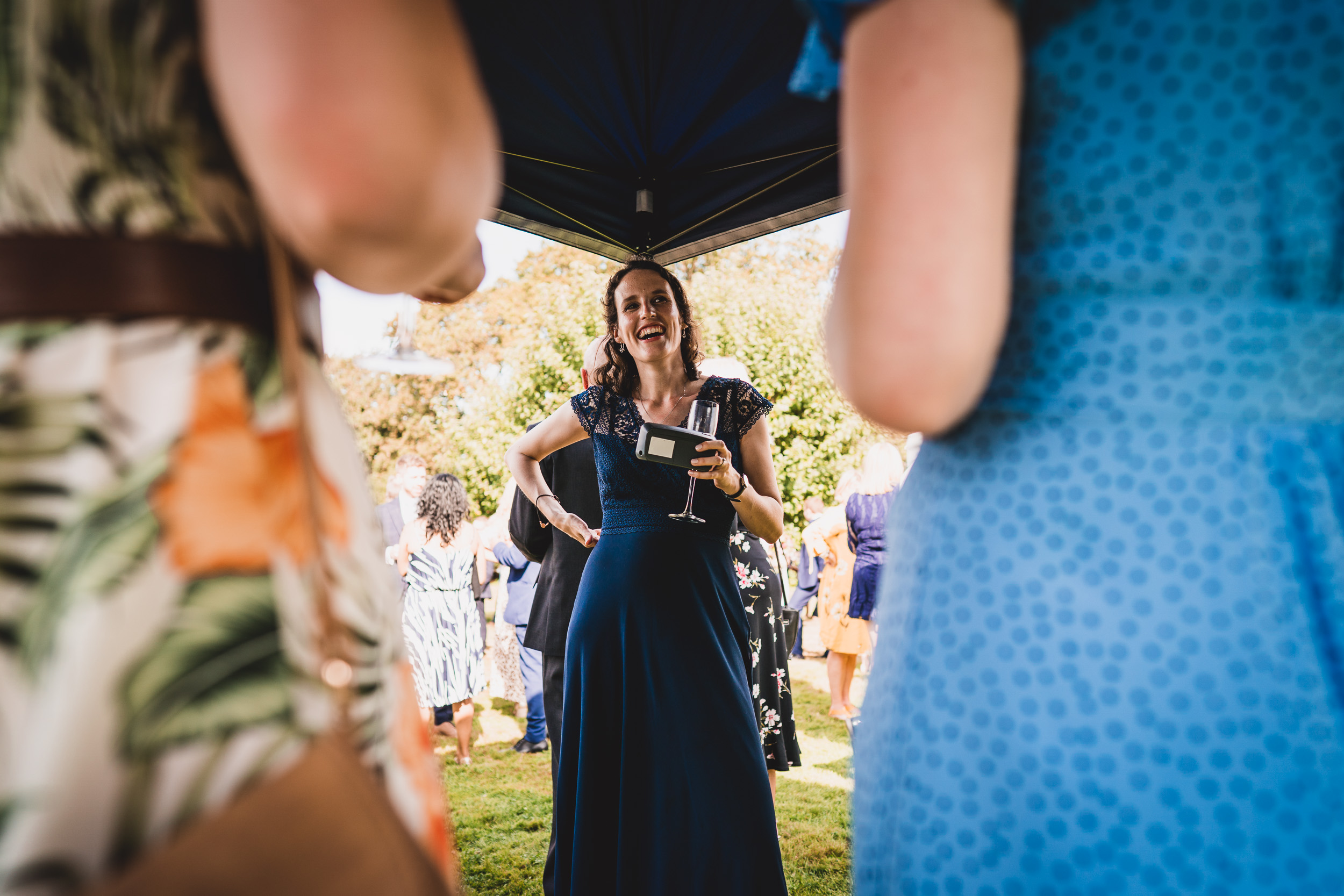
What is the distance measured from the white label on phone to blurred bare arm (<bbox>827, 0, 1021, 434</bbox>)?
6.89ft

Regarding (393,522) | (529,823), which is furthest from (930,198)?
(393,522)

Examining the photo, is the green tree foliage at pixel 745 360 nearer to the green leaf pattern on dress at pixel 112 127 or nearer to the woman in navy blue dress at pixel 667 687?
the woman in navy blue dress at pixel 667 687

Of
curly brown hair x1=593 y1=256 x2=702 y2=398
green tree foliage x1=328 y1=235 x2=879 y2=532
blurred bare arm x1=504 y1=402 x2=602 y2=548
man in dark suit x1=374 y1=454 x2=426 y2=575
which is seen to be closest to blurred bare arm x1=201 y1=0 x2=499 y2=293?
curly brown hair x1=593 y1=256 x2=702 y2=398

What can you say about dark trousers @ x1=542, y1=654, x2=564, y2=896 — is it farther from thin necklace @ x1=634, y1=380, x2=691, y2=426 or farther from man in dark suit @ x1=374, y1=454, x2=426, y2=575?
man in dark suit @ x1=374, y1=454, x2=426, y2=575

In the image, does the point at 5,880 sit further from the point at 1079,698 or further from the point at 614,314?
the point at 614,314

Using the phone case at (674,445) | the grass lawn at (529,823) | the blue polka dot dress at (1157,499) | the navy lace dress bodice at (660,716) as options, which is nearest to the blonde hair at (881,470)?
the grass lawn at (529,823)

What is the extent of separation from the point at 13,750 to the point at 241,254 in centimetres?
35

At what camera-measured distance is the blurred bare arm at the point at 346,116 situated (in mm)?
525

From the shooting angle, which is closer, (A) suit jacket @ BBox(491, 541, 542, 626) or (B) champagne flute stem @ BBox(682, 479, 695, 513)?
(B) champagne flute stem @ BBox(682, 479, 695, 513)

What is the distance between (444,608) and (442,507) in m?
0.81

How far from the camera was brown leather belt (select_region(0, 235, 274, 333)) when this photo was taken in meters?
0.51

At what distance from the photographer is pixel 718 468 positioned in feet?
9.18

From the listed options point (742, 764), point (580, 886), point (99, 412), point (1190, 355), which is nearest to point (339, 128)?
point (99, 412)

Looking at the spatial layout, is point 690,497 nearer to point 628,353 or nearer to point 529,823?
point 628,353
